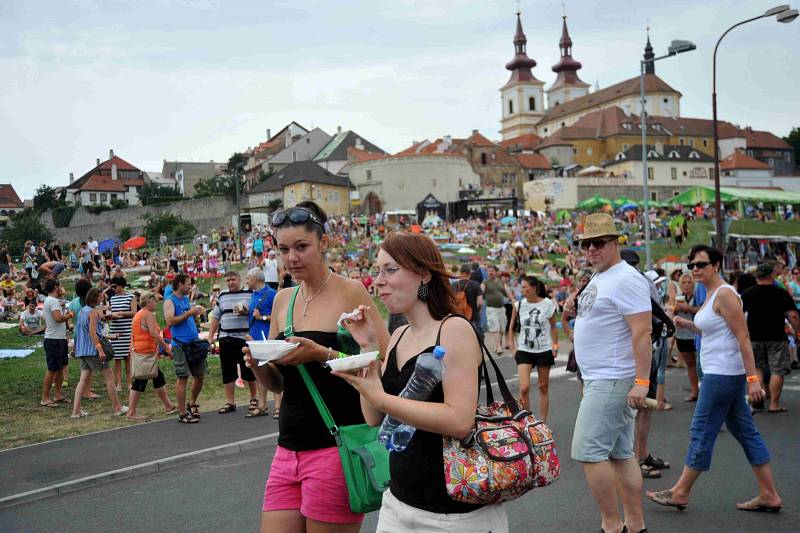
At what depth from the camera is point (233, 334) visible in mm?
10242

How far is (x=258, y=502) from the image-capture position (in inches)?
245

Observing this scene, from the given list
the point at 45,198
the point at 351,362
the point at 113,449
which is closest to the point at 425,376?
the point at 351,362

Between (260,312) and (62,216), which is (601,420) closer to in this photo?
(260,312)

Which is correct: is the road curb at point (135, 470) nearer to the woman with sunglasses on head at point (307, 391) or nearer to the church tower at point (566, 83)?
the woman with sunglasses on head at point (307, 391)

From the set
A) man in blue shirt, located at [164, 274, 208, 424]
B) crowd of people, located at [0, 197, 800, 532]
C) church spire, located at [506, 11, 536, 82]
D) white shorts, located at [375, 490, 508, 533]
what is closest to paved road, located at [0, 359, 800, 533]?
crowd of people, located at [0, 197, 800, 532]

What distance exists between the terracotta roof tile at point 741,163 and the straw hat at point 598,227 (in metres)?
118

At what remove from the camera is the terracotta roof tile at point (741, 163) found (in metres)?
113

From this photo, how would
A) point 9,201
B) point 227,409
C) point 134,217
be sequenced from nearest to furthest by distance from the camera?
point 227,409 → point 134,217 → point 9,201

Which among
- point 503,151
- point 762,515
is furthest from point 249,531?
point 503,151

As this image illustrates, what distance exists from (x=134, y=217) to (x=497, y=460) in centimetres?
9035

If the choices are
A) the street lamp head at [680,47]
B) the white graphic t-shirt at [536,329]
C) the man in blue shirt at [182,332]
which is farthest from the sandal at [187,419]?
the street lamp head at [680,47]

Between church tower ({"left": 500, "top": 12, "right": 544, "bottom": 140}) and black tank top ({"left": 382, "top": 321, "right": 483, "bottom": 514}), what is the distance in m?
145

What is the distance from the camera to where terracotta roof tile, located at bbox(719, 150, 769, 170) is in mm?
113250

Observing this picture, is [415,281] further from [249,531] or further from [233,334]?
[233,334]
